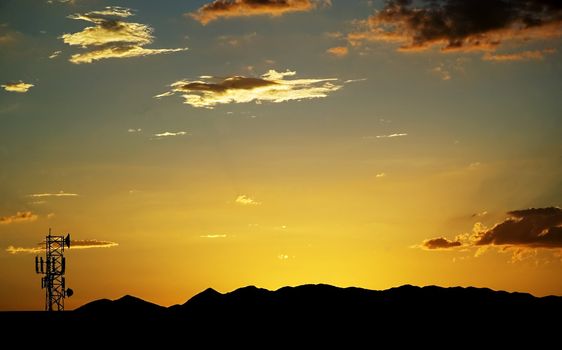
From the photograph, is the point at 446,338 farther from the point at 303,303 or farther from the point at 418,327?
the point at 303,303

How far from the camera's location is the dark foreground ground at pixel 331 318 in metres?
106

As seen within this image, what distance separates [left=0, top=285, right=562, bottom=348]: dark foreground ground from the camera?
4190 inches

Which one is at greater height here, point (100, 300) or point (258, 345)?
point (100, 300)

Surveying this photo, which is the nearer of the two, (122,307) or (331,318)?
(122,307)

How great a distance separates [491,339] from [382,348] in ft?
49.6

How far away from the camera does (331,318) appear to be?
374ft

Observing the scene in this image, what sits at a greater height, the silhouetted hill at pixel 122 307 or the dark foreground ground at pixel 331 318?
the silhouetted hill at pixel 122 307

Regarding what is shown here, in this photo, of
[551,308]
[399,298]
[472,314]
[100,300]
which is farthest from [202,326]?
[551,308]

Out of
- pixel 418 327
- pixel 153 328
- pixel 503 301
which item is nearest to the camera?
pixel 153 328

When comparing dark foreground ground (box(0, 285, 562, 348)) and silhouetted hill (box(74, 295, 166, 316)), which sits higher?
silhouetted hill (box(74, 295, 166, 316))

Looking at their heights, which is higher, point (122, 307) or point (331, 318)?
point (122, 307)

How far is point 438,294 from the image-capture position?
12212cm

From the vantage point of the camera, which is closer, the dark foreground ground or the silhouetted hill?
the silhouetted hill

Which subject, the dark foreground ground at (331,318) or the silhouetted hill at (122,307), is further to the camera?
the dark foreground ground at (331,318)
